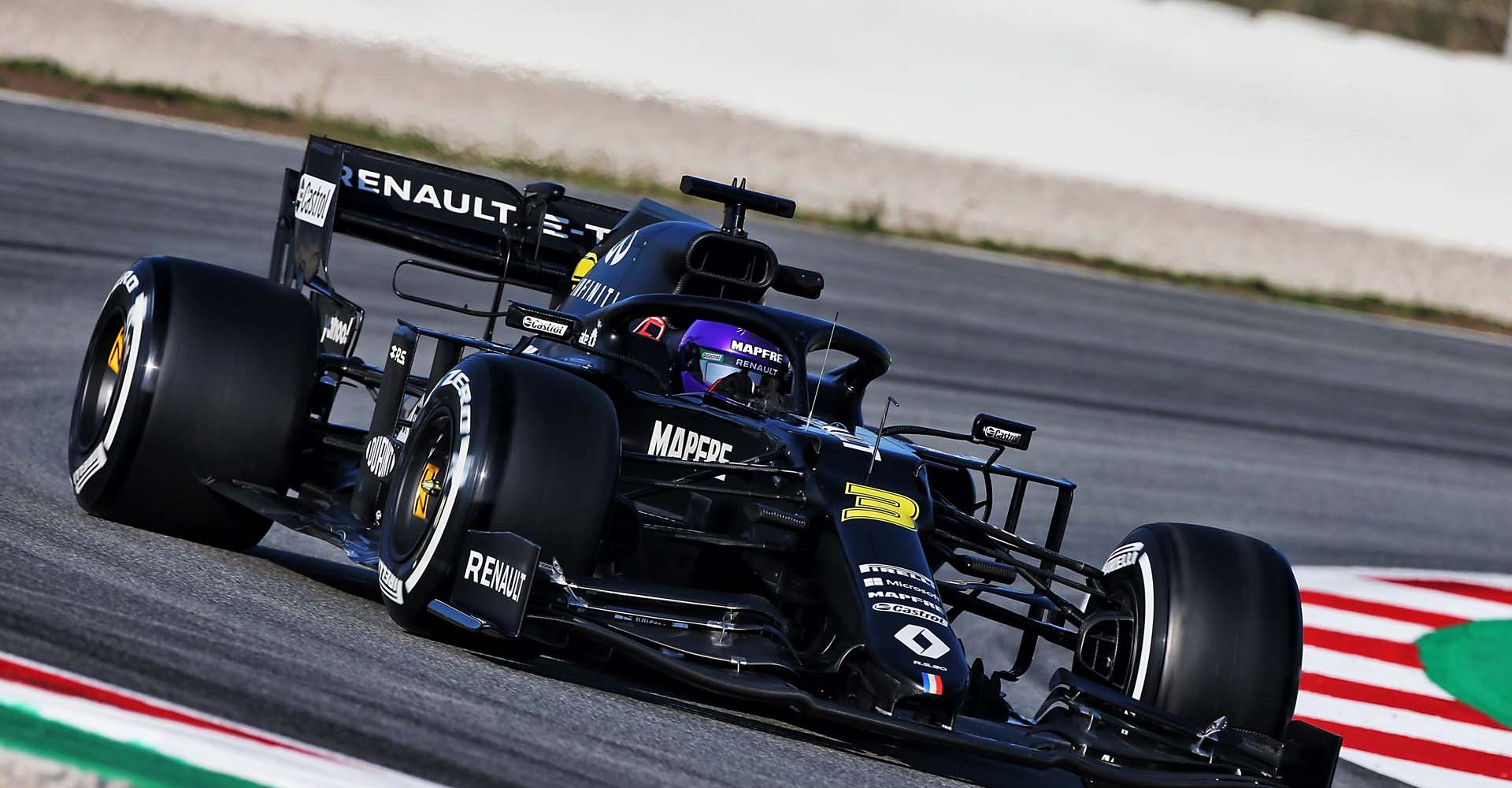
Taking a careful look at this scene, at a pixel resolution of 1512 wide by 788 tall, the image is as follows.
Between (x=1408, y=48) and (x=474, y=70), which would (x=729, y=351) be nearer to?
(x=474, y=70)

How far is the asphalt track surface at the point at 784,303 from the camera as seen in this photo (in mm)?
5129

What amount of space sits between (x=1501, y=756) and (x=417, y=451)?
4.65m

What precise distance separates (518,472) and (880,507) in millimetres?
1176

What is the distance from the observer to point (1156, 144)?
24516mm

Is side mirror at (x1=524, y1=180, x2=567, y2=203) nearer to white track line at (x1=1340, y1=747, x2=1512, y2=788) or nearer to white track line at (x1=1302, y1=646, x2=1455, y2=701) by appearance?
white track line at (x1=1302, y1=646, x2=1455, y2=701)

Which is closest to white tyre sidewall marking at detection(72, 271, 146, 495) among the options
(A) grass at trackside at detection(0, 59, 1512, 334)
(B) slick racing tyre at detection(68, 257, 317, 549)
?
(B) slick racing tyre at detection(68, 257, 317, 549)

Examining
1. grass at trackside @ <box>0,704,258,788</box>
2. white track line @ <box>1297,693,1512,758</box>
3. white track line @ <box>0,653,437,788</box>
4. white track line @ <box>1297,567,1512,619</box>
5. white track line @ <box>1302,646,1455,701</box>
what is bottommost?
grass at trackside @ <box>0,704,258,788</box>

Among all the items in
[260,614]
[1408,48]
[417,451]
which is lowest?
[260,614]

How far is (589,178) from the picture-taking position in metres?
22.8

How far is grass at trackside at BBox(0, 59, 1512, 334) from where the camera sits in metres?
22.3

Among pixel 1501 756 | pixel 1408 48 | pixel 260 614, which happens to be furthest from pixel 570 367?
pixel 1408 48

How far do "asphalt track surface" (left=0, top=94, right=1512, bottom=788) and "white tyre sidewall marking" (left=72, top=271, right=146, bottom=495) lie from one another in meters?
0.18

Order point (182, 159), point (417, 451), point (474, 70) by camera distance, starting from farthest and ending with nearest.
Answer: point (474, 70), point (182, 159), point (417, 451)

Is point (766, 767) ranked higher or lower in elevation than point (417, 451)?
lower
